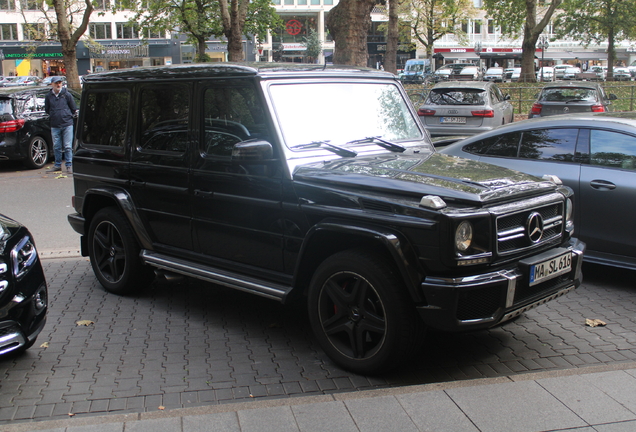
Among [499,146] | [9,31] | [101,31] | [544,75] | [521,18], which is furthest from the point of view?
[101,31]

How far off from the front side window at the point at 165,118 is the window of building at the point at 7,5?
80892 millimetres

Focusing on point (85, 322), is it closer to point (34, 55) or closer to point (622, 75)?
point (622, 75)

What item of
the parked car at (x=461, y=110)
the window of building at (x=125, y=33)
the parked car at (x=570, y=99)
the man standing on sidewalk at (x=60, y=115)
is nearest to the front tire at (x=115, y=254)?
the man standing on sidewalk at (x=60, y=115)

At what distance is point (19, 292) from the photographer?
13.5 ft

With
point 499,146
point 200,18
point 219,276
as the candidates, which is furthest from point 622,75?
point 219,276

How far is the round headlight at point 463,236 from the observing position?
370 cm

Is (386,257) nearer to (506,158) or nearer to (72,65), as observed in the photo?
(506,158)

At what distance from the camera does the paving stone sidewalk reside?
4047 millimetres

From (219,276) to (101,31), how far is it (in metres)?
80.1

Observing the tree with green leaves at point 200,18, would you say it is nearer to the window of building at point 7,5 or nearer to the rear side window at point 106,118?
the rear side window at point 106,118

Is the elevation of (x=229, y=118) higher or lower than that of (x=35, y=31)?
lower

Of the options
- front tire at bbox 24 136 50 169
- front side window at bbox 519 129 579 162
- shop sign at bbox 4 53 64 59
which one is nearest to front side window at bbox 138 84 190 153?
front side window at bbox 519 129 579 162

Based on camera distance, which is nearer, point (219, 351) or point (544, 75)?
point (219, 351)

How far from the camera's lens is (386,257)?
402 cm
